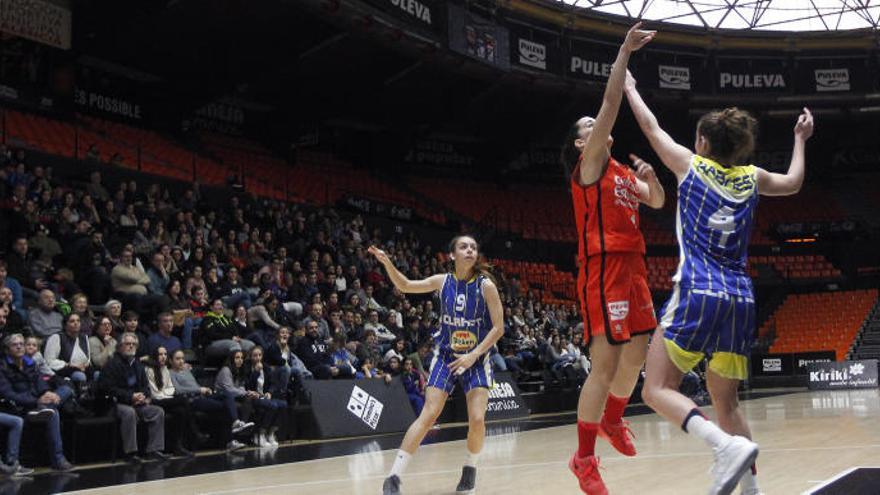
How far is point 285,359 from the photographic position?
1272 cm

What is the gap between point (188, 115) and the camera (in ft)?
77.9

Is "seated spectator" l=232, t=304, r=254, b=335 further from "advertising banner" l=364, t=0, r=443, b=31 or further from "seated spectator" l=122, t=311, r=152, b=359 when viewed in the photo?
"advertising banner" l=364, t=0, r=443, b=31

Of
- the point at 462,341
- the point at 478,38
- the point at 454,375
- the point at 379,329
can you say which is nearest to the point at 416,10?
the point at 478,38

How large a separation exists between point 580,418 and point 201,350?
8.64 m

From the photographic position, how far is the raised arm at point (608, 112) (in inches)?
173

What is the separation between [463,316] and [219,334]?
6.89 metres

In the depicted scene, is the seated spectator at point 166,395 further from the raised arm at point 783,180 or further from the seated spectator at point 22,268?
the raised arm at point 783,180

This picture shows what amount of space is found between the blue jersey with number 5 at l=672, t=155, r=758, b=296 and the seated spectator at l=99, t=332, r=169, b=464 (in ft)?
25.0

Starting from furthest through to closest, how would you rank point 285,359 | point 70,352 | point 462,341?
point 285,359 < point 70,352 < point 462,341

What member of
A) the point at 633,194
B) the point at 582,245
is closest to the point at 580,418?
the point at 582,245

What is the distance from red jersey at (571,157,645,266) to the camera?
16.5 ft

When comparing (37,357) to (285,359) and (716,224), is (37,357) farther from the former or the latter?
(716,224)

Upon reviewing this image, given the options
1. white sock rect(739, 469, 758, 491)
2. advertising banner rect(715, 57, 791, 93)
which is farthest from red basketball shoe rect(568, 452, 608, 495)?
advertising banner rect(715, 57, 791, 93)

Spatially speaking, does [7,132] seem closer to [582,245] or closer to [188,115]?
[188,115]
